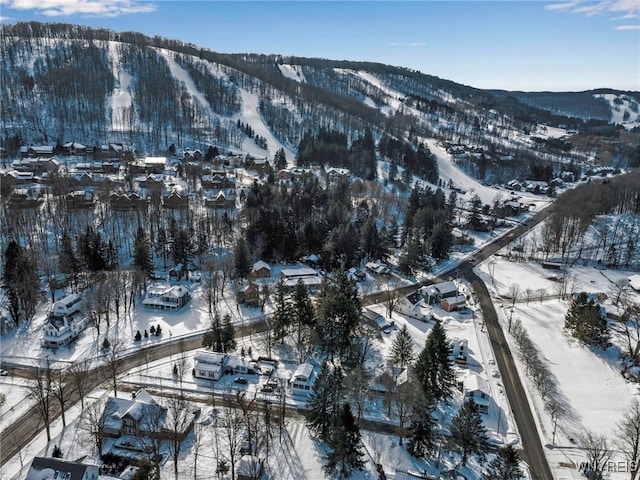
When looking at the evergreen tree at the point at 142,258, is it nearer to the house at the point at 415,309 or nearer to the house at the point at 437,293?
the house at the point at 415,309

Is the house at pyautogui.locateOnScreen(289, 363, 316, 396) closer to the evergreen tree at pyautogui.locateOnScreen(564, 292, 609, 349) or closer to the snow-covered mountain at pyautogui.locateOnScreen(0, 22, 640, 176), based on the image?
the evergreen tree at pyautogui.locateOnScreen(564, 292, 609, 349)

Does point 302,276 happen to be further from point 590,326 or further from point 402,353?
point 590,326

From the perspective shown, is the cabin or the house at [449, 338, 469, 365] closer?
the cabin

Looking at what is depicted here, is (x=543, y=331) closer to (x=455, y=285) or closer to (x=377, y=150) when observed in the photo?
(x=455, y=285)

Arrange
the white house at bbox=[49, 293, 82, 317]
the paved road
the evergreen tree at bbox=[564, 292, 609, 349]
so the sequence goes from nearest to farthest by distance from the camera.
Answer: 1. the paved road
2. the evergreen tree at bbox=[564, 292, 609, 349]
3. the white house at bbox=[49, 293, 82, 317]

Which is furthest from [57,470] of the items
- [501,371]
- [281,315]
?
[501,371]

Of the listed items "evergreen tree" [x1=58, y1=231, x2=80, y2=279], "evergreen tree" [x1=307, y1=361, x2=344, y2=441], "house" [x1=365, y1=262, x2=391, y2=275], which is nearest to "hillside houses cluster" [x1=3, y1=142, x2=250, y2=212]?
"evergreen tree" [x1=58, y1=231, x2=80, y2=279]

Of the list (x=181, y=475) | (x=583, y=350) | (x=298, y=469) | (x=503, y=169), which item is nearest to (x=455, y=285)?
(x=583, y=350)
